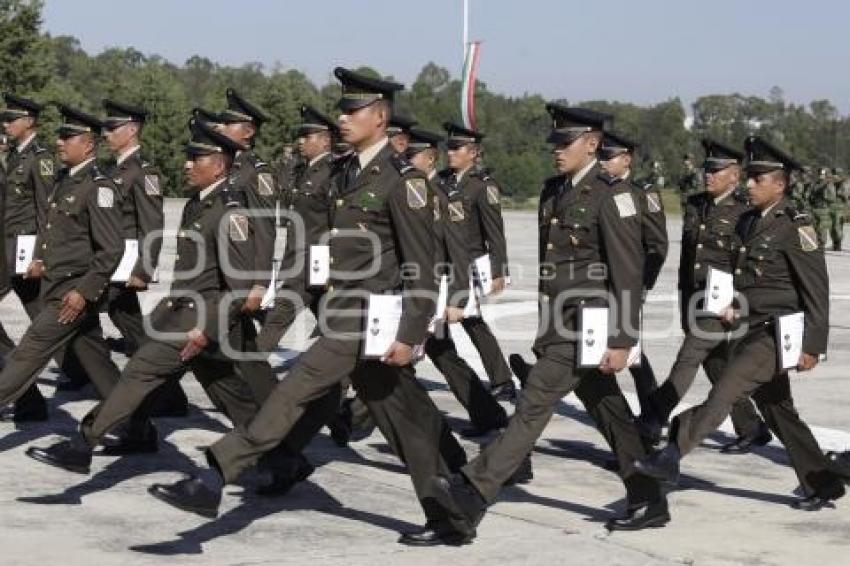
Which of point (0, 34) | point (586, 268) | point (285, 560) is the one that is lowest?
point (285, 560)

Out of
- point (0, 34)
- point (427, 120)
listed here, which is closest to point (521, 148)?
point (427, 120)

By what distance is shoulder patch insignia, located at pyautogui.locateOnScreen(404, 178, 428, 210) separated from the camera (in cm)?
684

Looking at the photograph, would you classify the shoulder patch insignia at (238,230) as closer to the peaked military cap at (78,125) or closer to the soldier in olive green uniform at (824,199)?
the peaked military cap at (78,125)

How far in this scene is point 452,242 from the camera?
8.12 metres

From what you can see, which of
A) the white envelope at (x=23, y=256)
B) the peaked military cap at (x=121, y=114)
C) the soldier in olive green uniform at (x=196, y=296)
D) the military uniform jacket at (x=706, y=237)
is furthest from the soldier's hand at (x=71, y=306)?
the military uniform jacket at (x=706, y=237)

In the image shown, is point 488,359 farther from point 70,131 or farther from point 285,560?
point 285,560

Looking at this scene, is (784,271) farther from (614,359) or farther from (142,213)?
(142,213)

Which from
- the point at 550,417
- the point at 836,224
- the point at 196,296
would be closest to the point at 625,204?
the point at 550,417

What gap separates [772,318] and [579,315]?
1.15 meters

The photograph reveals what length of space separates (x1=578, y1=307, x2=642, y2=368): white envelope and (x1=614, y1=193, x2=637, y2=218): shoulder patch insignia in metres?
0.42

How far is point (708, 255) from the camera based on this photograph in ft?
33.1

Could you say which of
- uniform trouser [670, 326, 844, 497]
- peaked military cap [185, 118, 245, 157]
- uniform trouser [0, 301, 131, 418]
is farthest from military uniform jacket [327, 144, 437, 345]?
uniform trouser [0, 301, 131, 418]

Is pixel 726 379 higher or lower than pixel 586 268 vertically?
lower

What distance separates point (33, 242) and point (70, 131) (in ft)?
4.85
